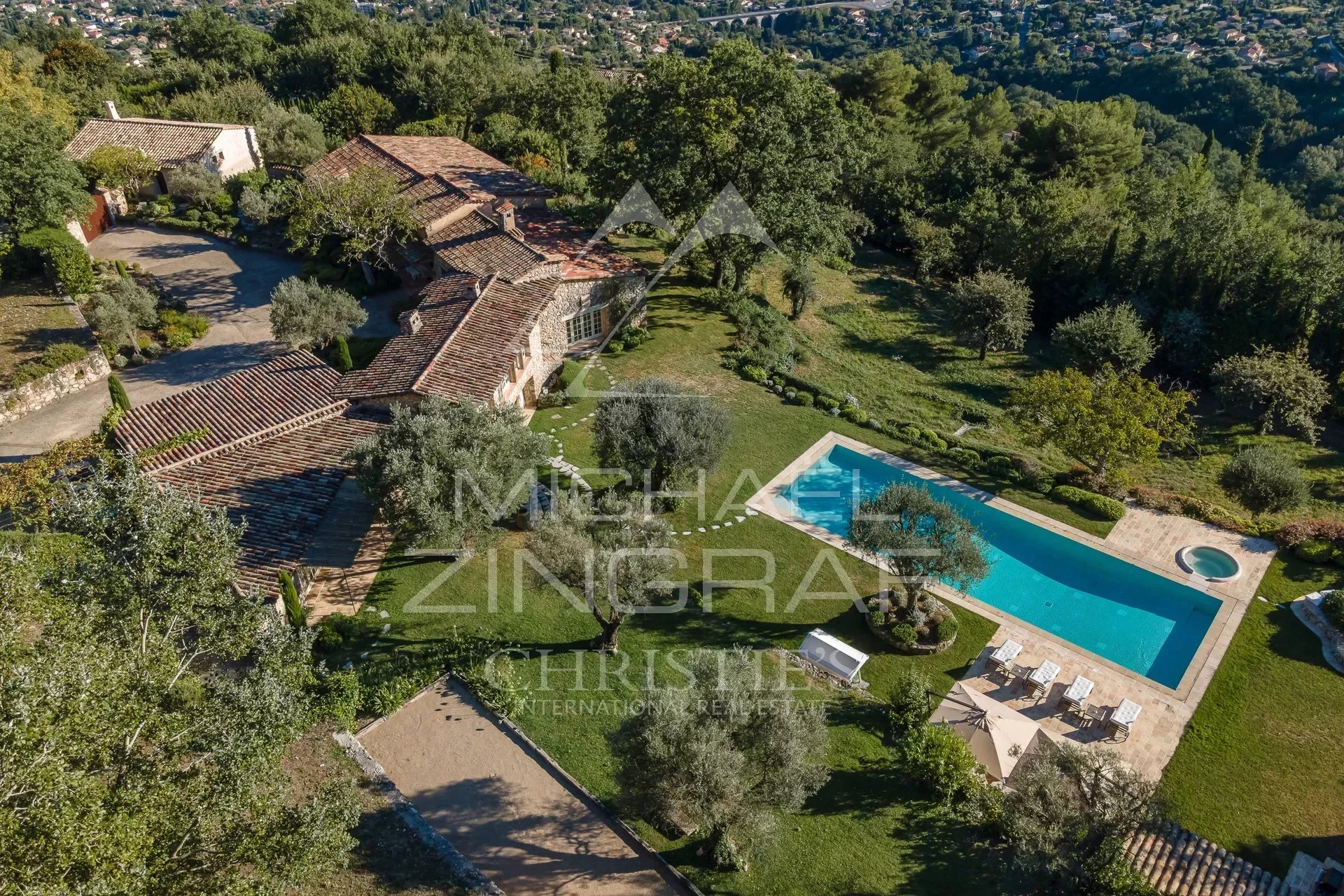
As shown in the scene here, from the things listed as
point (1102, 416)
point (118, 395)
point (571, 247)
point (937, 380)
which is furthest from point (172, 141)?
point (1102, 416)

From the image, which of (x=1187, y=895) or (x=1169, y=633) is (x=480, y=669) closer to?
(x=1187, y=895)

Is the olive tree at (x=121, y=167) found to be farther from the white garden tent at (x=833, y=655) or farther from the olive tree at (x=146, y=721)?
the white garden tent at (x=833, y=655)

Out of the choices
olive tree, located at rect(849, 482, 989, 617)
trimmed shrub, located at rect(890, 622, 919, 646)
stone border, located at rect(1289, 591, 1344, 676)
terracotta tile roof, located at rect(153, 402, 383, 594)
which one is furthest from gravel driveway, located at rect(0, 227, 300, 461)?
stone border, located at rect(1289, 591, 1344, 676)

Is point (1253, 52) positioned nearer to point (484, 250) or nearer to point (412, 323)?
point (484, 250)

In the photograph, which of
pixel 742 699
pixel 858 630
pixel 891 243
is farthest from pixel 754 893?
pixel 891 243

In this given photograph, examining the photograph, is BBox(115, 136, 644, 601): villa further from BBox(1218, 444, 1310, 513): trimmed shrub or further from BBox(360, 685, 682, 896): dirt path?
BBox(1218, 444, 1310, 513): trimmed shrub

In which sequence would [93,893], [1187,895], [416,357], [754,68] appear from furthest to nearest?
1. [754,68]
2. [416,357]
3. [1187,895]
4. [93,893]
